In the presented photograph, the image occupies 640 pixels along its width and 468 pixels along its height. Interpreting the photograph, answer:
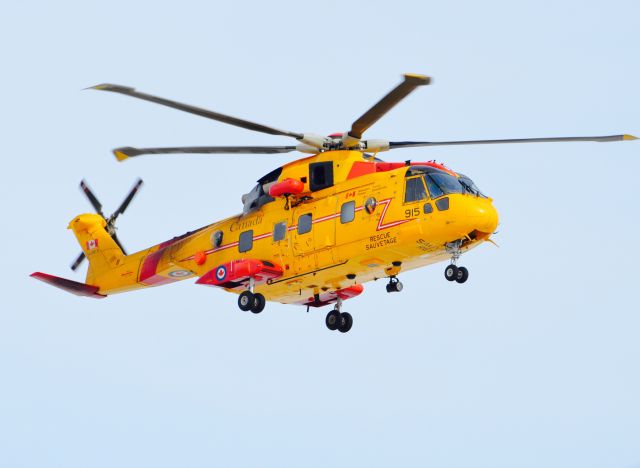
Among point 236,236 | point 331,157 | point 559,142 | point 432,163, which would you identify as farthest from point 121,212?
point 559,142

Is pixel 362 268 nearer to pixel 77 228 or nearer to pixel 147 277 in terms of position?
pixel 147 277

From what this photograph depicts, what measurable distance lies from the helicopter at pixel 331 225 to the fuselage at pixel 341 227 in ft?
0.09

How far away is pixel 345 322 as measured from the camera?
31.7 metres

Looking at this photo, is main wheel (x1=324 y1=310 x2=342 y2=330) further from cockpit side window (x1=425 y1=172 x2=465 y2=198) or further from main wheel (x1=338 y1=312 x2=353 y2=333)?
cockpit side window (x1=425 y1=172 x2=465 y2=198)

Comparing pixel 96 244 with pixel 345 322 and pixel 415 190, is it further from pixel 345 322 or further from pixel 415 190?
pixel 415 190

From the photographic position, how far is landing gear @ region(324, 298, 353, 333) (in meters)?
31.8

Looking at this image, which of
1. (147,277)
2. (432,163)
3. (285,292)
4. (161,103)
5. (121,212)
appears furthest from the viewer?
(121,212)

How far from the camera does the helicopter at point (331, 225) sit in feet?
90.2

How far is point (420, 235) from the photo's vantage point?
27.5 m

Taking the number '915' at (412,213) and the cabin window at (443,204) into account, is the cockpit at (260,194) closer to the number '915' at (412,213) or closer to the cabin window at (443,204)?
the number '915' at (412,213)

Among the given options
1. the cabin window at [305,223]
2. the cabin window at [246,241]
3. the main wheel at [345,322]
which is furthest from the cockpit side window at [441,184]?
the main wheel at [345,322]

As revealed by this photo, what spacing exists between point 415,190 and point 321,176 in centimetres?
300

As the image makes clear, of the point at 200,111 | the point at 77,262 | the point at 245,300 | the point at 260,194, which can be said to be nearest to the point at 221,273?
the point at 245,300

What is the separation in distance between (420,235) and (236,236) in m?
5.88
